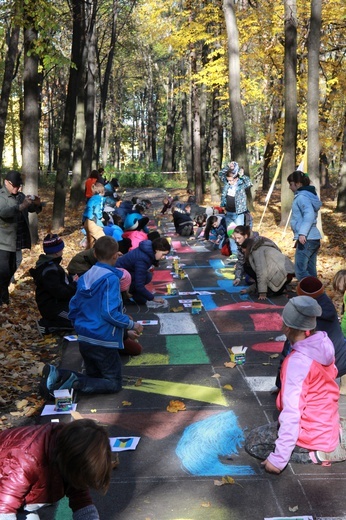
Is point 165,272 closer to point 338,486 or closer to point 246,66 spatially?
point 338,486

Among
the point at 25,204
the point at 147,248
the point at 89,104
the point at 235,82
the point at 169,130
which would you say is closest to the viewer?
the point at 25,204

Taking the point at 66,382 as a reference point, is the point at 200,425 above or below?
below

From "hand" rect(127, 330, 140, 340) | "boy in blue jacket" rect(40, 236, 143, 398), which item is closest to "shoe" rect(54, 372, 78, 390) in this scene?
"boy in blue jacket" rect(40, 236, 143, 398)

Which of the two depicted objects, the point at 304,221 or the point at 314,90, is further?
the point at 314,90

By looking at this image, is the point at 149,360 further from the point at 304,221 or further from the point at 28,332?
the point at 304,221

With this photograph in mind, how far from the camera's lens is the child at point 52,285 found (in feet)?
25.4

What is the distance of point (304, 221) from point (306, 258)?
0.61 metres

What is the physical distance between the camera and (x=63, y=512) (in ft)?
12.9

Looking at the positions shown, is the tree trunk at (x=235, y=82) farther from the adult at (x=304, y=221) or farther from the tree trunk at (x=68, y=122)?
the adult at (x=304, y=221)

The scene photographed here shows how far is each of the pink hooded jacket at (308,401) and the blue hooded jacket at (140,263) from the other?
4872 millimetres

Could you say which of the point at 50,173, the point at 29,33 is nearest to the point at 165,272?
the point at 29,33

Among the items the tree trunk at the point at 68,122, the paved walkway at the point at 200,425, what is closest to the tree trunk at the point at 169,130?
the tree trunk at the point at 68,122

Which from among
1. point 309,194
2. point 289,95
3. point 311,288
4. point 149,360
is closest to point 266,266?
point 309,194

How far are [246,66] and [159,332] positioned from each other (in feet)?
64.1
